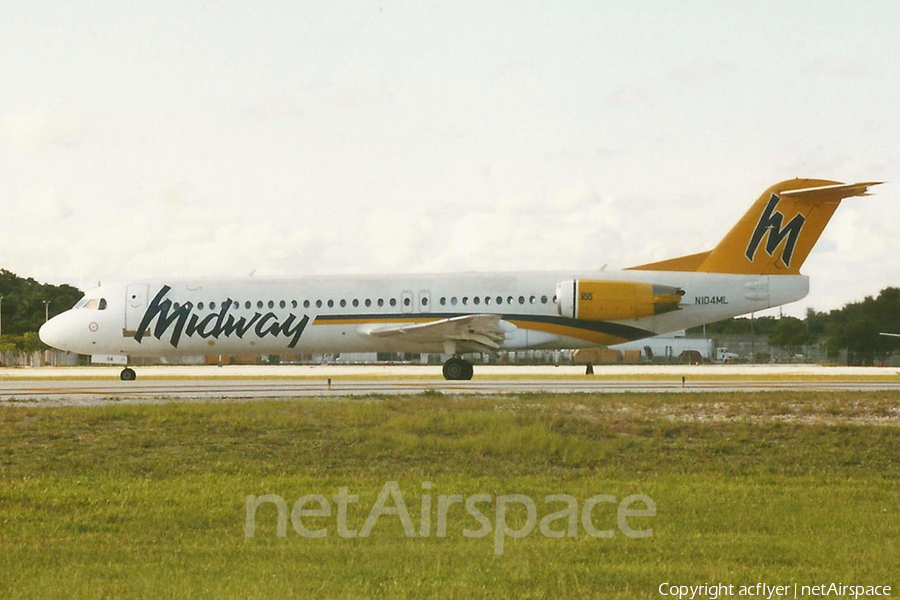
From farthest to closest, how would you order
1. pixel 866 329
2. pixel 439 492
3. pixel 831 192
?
pixel 866 329
pixel 831 192
pixel 439 492

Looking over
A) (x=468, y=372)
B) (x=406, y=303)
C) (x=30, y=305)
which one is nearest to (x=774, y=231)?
(x=468, y=372)

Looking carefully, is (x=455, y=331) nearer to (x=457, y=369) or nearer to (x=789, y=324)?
(x=457, y=369)

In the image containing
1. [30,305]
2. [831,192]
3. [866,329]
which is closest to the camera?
[831,192]

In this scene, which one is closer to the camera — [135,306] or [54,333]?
[135,306]

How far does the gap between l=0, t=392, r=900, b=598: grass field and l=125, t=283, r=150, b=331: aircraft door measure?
45.2ft

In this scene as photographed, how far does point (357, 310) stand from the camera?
3234 centimetres

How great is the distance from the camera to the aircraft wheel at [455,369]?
1281 inches

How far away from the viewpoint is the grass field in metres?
7.09

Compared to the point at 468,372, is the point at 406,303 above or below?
above

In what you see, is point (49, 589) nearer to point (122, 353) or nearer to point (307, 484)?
Answer: point (307, 484)

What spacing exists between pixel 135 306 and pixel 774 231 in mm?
20104

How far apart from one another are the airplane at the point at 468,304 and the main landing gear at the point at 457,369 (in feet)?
0.14

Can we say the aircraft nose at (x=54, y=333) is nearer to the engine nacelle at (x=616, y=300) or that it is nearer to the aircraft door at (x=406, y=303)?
the aircraft door at (x=406, y=303)

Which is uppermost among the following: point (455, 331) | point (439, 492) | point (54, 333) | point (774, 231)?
point (774, 231)
